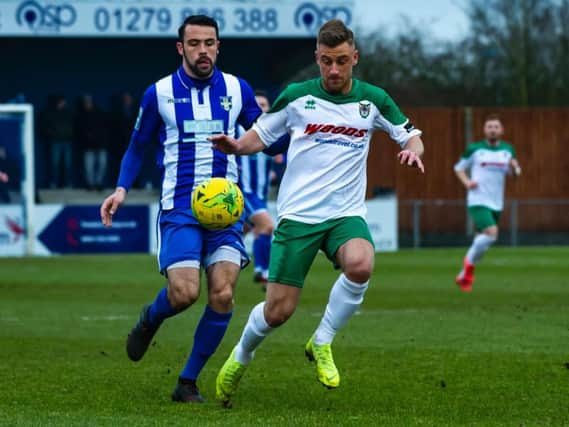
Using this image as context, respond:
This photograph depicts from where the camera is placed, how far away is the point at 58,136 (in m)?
28.4

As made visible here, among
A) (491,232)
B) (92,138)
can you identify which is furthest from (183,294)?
→ (92,138)

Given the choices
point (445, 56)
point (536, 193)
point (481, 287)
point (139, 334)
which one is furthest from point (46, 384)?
point (445, 56)

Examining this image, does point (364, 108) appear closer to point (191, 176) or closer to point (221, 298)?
point (191, 176)

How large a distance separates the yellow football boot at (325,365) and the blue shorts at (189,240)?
700 millimetres

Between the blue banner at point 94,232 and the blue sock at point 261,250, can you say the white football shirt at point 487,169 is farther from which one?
the blue banner at point 94,232

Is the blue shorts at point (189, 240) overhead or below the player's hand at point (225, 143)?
below

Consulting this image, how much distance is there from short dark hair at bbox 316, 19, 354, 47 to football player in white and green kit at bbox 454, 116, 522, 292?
10.1 m

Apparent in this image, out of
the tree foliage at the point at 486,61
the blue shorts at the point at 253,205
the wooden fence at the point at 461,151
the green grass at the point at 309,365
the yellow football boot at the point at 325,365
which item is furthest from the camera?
the tree foliage at the point at 486,61

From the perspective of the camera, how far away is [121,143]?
29.1 meters

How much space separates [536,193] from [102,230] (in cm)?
1340

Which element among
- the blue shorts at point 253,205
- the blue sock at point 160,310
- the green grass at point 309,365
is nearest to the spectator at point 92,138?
the green grass at point 309,365

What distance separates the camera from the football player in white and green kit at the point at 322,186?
7.61m

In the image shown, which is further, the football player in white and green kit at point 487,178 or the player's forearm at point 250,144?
the football player in white and green kit at point 487,178

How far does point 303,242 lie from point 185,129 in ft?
3.28
